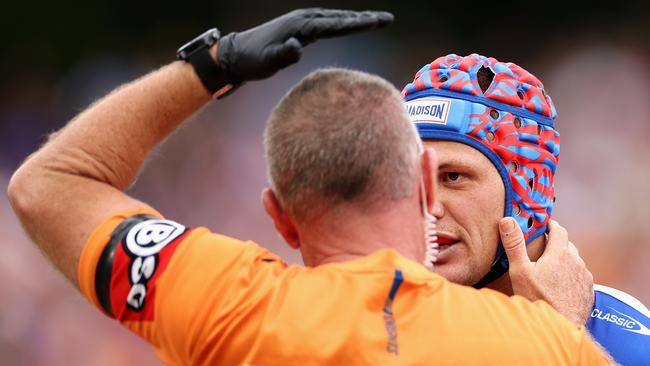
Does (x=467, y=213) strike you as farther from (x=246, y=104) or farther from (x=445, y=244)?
(x=246, y=104)

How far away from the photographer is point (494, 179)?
3.36 meters

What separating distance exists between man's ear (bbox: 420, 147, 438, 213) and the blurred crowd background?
607cm

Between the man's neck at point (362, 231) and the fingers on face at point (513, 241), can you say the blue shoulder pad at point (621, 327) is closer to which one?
the fingers on face at point (513, 241)

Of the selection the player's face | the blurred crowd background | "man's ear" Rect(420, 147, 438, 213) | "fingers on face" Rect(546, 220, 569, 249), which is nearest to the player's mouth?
the player's face

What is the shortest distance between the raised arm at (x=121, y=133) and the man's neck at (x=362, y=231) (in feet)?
1.48

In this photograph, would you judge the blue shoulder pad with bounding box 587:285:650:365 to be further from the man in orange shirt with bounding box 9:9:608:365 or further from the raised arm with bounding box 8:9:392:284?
the raised arm with bounding box 8:9:392:284

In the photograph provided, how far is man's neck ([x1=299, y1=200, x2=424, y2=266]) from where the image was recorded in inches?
93.2

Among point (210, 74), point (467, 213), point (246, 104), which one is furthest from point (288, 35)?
point (246, 104)

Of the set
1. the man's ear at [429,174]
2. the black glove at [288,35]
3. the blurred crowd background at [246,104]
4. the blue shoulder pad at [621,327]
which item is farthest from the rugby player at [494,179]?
the blurred crowd background at [246,104]

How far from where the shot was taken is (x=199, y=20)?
31.6 ft

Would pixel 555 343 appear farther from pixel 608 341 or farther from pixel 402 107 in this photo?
pixel 608 341

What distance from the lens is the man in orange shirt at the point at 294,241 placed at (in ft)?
7.47

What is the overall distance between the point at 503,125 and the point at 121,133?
1.51 meters

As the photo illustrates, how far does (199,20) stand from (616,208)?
4714 mm
